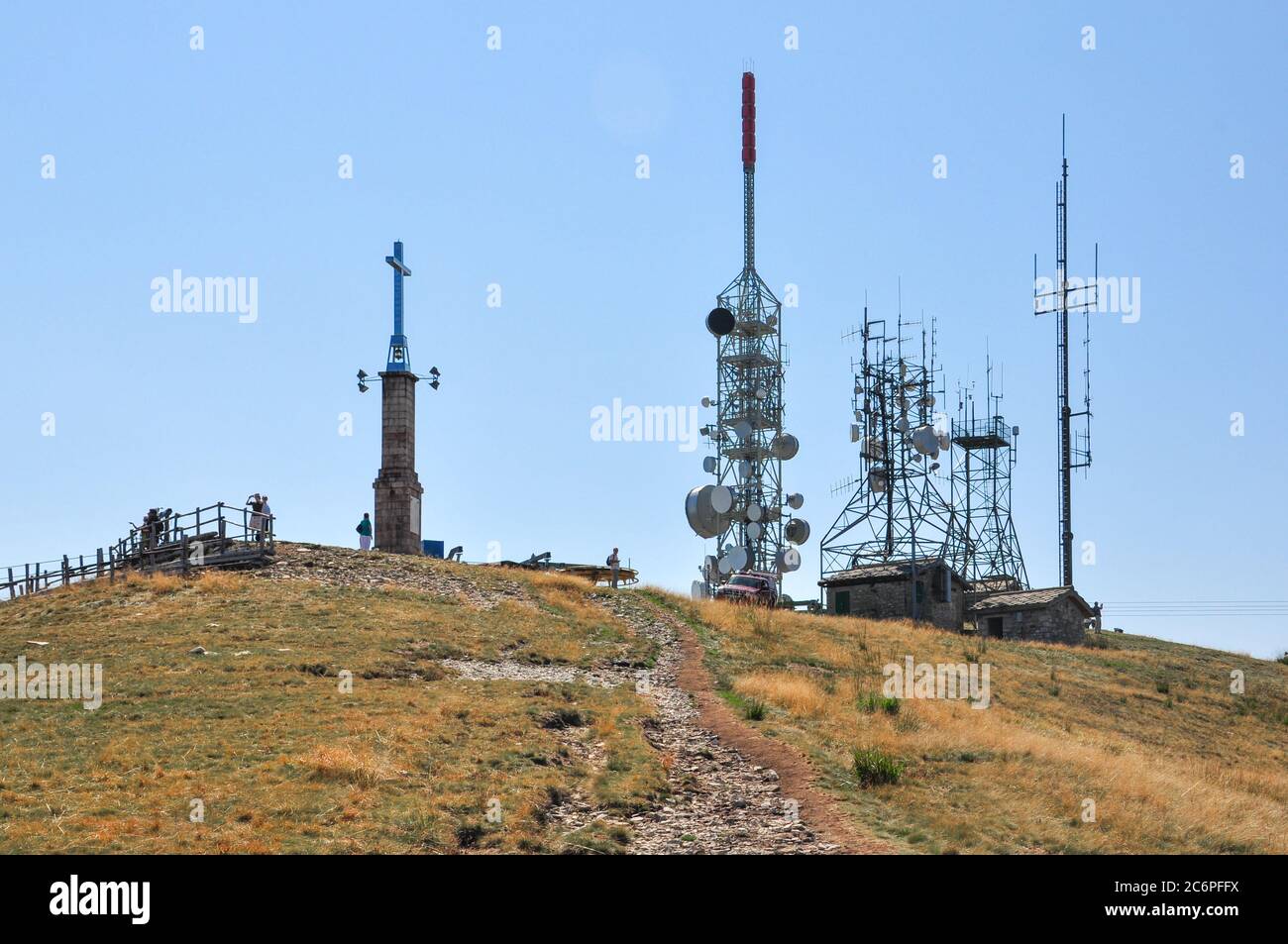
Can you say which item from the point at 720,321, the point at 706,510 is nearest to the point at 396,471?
the point at 706,510

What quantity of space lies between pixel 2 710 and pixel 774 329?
4610cm

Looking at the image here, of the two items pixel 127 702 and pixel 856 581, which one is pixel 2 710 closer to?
pixel 127 702

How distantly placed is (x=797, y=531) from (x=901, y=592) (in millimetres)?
8654

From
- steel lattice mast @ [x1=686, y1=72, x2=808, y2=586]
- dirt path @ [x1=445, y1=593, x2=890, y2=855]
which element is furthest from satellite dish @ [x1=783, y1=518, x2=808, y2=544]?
dirt path @ [x1=445, y1=593, x2=890, y2=855]

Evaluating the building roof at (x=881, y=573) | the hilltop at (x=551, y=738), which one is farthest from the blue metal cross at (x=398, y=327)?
the building roof at (x=881, y=573)

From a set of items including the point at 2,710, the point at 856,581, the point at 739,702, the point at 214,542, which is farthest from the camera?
the point at 856,581

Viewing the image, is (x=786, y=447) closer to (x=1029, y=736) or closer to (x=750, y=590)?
(x=750, y=590)

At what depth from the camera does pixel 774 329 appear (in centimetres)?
6612

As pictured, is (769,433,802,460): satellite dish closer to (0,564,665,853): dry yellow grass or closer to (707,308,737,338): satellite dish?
(707,308,737,338): satellite dish

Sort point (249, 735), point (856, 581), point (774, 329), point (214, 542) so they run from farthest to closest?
point (774, 329) → point (856, 581) → point (214, 542) → point (249, 735)

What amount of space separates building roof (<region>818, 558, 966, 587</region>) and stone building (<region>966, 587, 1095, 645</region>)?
70.8 inches

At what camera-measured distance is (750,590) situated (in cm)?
5078
